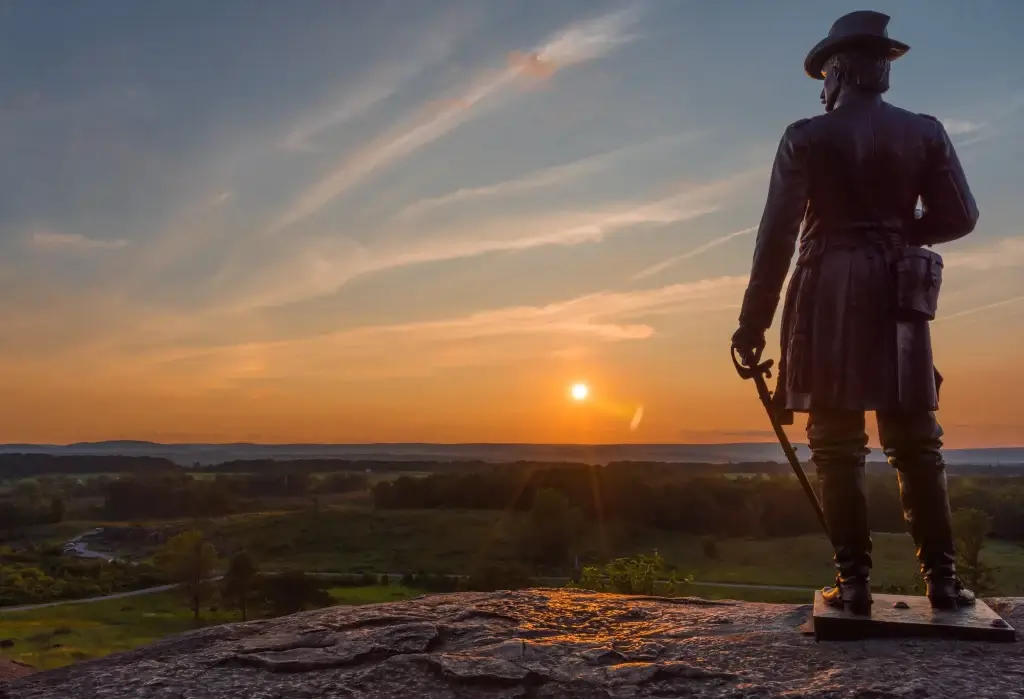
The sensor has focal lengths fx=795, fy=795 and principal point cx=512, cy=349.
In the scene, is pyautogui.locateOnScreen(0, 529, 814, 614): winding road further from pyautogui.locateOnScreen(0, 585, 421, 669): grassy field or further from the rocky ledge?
the rocky ledge

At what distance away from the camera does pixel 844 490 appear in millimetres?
5242

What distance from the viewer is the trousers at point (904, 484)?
5.23 metres

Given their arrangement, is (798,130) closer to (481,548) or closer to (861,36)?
A: (861,36)

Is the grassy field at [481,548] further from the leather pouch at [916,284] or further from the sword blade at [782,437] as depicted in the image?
the leather pouch at [916,284]

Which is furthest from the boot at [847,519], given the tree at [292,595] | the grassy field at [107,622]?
the tree at [292,595]

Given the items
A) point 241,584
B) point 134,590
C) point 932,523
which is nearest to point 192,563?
point 241,584

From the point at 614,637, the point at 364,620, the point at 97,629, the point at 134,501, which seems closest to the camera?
the point at 614,637

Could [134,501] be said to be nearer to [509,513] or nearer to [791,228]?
[509,513]

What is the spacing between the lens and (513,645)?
4.87m

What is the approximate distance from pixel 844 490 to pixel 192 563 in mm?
60547

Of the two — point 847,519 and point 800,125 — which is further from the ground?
point 800,125

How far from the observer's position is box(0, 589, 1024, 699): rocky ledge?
410 cm

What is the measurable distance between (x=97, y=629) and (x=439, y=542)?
26196 mm

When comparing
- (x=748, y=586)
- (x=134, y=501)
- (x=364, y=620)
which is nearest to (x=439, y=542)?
(x=748, y=586)
